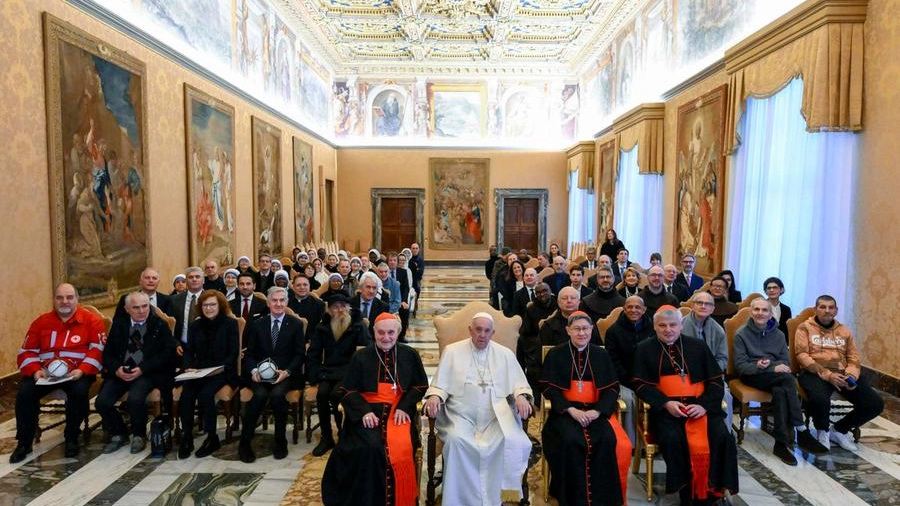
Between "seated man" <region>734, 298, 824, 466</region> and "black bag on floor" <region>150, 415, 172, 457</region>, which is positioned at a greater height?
"seated man" <region>734, 298, 824, 466</region>

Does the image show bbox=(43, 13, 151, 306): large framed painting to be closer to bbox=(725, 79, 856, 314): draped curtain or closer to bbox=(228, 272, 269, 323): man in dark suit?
bbox=(228, 272, 269, 323): man in dark suit

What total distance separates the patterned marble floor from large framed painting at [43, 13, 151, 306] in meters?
2.38

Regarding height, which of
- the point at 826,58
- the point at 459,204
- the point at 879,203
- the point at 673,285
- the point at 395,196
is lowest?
the point at 673,285

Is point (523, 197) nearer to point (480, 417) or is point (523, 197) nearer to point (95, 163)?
point (95, 163)

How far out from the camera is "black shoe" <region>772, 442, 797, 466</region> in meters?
4.74

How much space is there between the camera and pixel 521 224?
2367 centimetres

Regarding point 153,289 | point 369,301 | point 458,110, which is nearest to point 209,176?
point 153,289

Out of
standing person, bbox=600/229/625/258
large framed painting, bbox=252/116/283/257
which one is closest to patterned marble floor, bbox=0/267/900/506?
standing person, bbox=600/229/625/258

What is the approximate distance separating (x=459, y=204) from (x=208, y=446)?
18793mm

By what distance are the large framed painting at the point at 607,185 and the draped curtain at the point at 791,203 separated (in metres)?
7.03

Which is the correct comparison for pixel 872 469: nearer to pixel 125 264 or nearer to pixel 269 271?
pixel 269 271

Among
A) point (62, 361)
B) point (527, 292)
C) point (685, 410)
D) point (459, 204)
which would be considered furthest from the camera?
point (459, 204)

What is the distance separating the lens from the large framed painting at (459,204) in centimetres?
2294

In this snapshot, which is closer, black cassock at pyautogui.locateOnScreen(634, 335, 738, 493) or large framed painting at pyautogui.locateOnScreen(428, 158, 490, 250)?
black cassock at pyautogui.locateOnScreen(634, 335, 738, 493)
